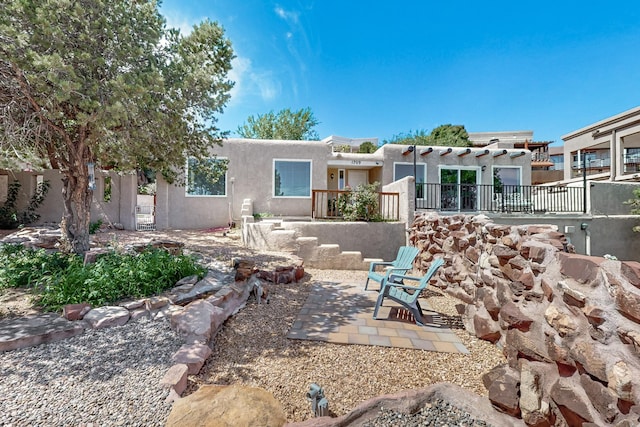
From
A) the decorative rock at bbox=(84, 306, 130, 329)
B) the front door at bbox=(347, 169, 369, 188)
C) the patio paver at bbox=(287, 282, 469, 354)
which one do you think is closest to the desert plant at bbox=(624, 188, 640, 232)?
the front door at bbox=(347, 169, 369, 188)

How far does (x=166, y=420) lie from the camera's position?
1.84m

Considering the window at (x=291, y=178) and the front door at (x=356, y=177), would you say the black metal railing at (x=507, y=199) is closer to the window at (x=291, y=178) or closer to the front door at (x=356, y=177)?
the front door at (x=356, y=177)

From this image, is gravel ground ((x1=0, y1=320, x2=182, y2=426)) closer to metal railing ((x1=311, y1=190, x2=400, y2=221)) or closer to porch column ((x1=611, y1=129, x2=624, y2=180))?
metal railing ((x1=311, y1=190, x2=400, y2=221))

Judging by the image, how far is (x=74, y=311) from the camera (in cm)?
314

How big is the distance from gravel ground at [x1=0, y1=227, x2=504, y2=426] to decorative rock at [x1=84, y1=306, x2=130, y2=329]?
121mm

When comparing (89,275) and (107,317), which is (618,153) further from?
(89,275)

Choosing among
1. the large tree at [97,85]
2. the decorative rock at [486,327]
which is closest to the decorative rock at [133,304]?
the large tree at [97,85]

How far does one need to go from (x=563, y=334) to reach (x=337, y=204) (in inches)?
293

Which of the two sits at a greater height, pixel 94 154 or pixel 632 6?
pixel 632 6

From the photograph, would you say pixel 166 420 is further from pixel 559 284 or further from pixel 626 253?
pixel 626 253

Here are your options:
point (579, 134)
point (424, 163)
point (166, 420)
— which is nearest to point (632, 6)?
point (424, 163)

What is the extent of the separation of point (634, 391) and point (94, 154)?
748 centimetres

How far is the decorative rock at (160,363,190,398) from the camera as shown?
2.16m

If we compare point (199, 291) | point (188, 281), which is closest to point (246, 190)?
point (188, 281)
